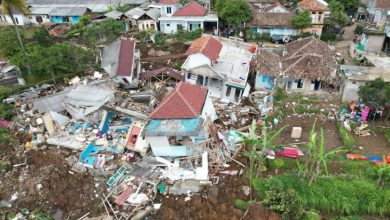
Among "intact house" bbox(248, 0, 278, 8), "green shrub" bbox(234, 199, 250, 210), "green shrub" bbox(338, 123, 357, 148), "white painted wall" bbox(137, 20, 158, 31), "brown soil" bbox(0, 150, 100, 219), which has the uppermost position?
"intact house" bbox(248, 0, 278, 8)

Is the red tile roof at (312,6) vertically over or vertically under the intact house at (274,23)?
over

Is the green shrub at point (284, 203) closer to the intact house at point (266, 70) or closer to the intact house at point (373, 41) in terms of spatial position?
the intact house at point (266, 70)

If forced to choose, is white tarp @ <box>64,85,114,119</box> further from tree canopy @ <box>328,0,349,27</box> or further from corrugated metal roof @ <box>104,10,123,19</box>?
tree canopy @ <box>328,0,349,27</box>

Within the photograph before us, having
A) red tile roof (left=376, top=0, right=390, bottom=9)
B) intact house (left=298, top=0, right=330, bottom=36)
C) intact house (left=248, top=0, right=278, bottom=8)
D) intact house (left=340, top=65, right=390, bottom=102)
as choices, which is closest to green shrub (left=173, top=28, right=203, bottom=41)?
intact house (left=248, top=0, right=278, bottom=8)

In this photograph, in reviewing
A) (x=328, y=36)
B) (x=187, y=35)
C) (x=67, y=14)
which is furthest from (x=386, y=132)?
(x=67, y=14)

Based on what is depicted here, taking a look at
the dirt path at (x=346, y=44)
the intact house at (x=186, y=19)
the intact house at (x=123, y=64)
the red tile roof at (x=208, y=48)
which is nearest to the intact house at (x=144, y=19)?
the intact house at (x=186, y=19)

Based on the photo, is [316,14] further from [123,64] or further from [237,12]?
[123,64]
